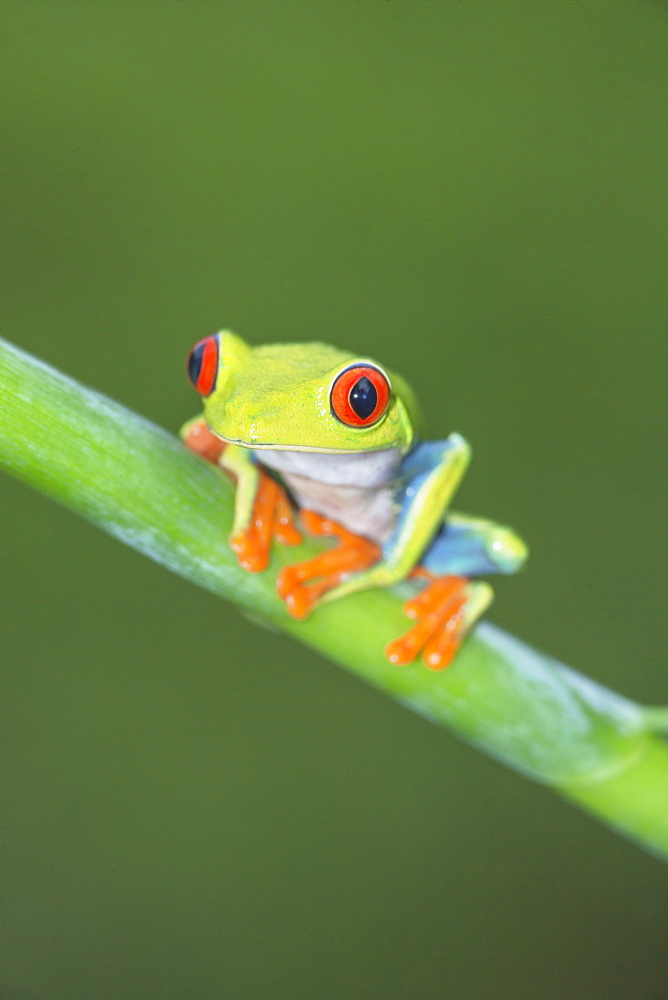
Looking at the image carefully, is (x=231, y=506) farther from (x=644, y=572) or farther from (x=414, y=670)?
(x=644, y=572)

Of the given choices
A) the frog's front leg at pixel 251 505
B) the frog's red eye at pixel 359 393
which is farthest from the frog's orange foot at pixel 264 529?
the frog's red eye at pixel 359 393

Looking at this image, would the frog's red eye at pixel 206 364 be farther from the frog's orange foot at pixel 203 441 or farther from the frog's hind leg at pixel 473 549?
the frog's hind leg at pixel 473 549

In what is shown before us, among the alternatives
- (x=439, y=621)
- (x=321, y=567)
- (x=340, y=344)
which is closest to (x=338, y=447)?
(x=321, y=567)

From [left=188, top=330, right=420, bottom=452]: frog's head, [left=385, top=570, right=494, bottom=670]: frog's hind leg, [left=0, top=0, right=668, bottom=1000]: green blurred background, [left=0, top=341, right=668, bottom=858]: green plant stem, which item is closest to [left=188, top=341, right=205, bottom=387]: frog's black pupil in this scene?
[left=188, top=330, right=420, bottom=452]: frog's head

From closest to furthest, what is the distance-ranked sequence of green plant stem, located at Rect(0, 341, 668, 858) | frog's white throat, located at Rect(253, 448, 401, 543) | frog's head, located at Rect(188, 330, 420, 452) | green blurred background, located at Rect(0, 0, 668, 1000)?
green plant stem, located at Rect(0, 341, 668, 858), frog's head, located at Rect(188, 330, 420, 452), frog's white throat, located at Rect(253, 448, 401, 543), green blurred background, located at Rect(0, 0, 668, 1000)

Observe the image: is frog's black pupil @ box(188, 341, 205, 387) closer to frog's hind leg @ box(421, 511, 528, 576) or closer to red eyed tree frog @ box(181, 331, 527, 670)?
red eyed tree frog @ box(181, 331, 527, 670)

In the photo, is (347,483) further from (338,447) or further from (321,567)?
(321,567)

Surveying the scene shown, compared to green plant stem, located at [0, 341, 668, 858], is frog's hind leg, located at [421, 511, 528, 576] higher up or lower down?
higher up
